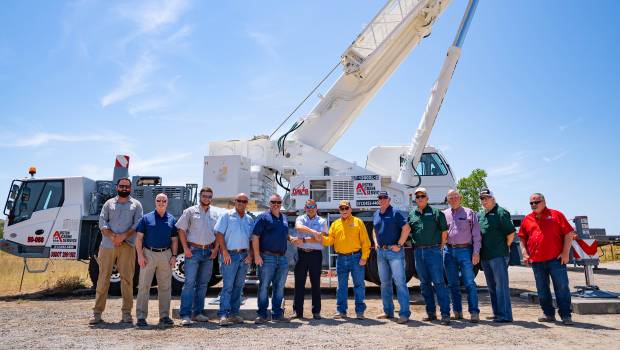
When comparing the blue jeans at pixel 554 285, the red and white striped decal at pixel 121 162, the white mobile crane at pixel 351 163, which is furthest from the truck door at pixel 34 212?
the blue jeans at pixel 554 285

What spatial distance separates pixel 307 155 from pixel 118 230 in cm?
531

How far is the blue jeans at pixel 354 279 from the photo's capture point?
5.73 m

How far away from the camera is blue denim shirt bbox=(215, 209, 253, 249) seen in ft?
18.2

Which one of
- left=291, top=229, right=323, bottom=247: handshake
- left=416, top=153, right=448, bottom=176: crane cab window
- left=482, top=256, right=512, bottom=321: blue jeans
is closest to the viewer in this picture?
left=482, top=256, right=512, bottom=321: blue jeans

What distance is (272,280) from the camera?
571 cm

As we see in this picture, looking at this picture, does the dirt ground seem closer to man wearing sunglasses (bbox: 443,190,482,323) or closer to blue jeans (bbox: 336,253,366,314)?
blue jeans (bbox: 336,253,366,314)

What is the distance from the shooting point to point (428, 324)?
17.6 feet

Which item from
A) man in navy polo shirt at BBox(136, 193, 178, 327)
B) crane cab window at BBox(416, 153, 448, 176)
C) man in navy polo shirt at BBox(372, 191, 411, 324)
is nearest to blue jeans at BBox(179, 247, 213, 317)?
man in navy polo shirt at BBox(136, 193, 178, 327)

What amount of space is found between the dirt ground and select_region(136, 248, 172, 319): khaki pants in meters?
0.31

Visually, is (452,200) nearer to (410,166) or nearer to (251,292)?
(410,166)

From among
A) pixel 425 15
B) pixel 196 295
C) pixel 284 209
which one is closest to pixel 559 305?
pixel 196 295

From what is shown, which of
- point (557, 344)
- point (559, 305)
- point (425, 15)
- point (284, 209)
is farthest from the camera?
point (425, 15)

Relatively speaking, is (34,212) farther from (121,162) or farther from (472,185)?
(472,185)

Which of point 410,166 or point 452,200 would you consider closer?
point 452,200
